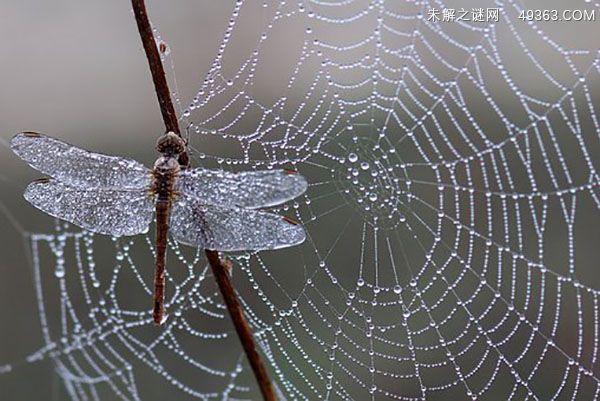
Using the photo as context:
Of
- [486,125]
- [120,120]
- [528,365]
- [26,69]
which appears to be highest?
[26,69]

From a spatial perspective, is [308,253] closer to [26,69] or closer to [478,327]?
[478,327]

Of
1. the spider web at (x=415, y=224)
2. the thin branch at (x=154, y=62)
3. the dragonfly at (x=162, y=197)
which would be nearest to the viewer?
the thin branch at (x=154, y=62)

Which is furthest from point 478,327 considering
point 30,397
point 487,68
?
point 30,397

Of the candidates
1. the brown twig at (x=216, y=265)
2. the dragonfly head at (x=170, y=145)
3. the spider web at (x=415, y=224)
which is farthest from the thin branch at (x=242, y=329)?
the spider web at (x=415, y=224)

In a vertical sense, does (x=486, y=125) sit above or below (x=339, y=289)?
above

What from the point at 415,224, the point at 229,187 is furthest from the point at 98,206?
the point at 415,224

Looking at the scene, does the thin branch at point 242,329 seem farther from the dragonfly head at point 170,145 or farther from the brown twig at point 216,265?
the dragonfly head at point 170,145

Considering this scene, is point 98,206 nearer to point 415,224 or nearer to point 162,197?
point 162,197

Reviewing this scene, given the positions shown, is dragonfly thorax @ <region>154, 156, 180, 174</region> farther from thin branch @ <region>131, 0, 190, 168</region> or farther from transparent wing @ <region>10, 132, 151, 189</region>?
thin branch @ <region>131, 0, 190, 168</region>
